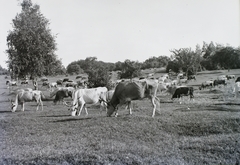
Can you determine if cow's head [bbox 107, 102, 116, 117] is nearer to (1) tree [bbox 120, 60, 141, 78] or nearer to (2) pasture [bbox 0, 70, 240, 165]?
(2) pasture [bbox 0, 70, 240, 165]

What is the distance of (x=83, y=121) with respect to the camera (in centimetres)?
1385

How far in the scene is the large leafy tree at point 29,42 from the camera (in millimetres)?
30134

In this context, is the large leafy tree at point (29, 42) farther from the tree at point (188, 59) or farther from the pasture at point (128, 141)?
the tree at point (188, 59)

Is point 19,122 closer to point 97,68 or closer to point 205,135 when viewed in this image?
point 205,135

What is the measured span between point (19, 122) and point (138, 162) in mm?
9749

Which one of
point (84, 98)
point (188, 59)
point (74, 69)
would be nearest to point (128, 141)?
point (84, 98)

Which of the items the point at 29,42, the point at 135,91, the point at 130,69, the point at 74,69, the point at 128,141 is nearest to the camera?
the point at 128,141

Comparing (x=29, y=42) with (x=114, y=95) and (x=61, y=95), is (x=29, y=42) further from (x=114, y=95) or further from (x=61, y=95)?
(x=114, y=95)

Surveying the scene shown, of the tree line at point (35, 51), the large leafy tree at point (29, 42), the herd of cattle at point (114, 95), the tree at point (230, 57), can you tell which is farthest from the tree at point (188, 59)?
the large leafy tree at point (29, 42)

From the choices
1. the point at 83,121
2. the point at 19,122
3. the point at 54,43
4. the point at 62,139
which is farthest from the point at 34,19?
the point at 62,139

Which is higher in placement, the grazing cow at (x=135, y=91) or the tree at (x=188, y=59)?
the tree at (x=188, y=59)

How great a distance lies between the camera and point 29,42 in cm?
3034

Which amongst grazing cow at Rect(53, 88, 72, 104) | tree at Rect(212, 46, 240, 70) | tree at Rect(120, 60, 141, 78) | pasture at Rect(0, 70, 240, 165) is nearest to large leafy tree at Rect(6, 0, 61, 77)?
grazing cow at Rect(53, 88, 72, 104)

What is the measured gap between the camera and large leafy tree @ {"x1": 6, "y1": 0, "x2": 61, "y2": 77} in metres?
30.1
